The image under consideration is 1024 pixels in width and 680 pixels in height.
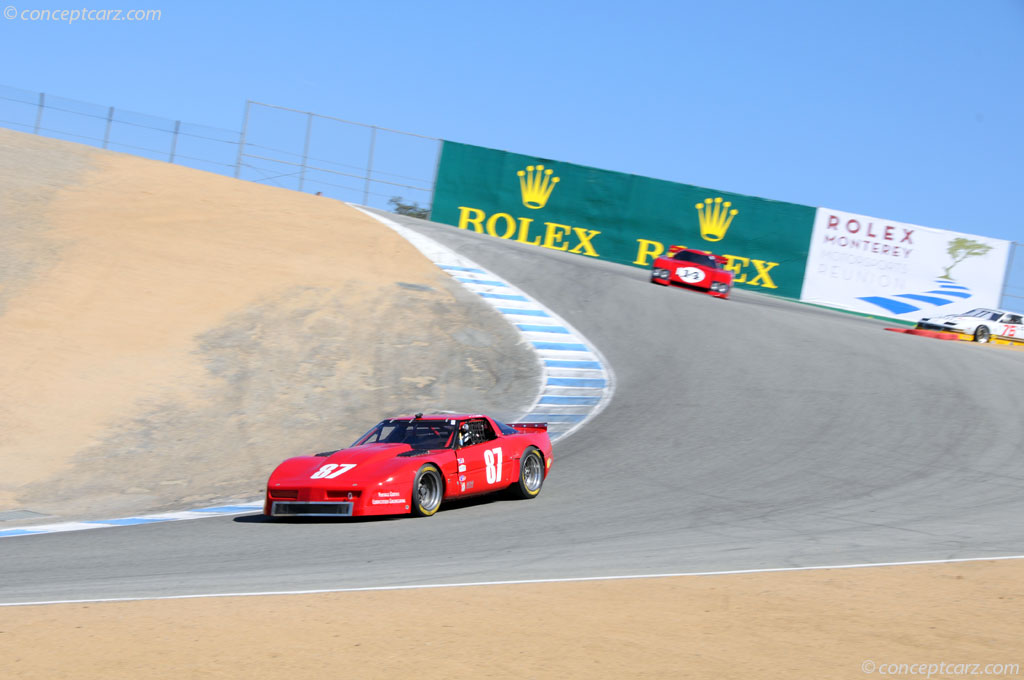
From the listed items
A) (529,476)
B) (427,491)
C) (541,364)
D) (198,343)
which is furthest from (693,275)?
(427,491)

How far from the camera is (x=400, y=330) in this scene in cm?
1889

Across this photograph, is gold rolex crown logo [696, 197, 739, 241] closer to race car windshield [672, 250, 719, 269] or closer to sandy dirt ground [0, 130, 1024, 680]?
race car windshield [672, 250, 719, 269]

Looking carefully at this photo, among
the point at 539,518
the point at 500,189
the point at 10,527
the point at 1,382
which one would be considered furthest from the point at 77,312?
the point at 500,189

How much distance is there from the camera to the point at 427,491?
10.0 meters

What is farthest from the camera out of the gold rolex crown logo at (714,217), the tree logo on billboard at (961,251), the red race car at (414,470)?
the gold rolex crown logo at (714,217)

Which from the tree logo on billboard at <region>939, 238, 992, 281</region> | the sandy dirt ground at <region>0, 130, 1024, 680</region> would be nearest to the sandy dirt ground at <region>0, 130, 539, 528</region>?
the sandy dirt ground at <region>0, 130, 1024, 680</region>

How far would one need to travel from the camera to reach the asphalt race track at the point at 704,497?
24.2 ft

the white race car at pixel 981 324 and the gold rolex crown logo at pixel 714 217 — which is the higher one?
the gold rolex crown logo at pixel 714 217

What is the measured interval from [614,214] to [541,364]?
47.3ft

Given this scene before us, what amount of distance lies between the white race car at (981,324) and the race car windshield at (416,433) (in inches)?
847

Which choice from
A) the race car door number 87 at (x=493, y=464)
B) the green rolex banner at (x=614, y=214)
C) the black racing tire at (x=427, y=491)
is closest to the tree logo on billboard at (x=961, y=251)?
the green rolex banner at (x=614, y=214)

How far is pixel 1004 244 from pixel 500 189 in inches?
640

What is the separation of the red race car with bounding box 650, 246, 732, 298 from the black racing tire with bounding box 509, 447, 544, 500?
17308 millimetres

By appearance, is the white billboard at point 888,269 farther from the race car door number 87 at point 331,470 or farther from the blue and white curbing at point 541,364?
the race car door number 87 at point 331,470
